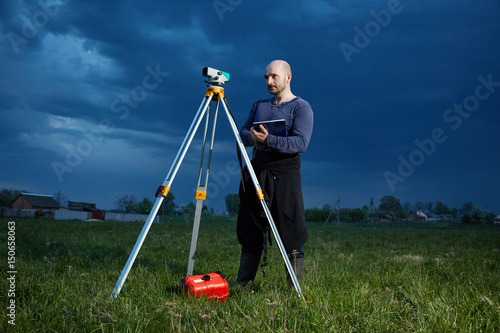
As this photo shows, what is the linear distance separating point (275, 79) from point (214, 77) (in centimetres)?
70

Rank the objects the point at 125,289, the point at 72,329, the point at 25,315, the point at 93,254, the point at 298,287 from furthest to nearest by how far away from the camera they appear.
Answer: the point at 93,254
the point at 125,289
the point at 298,287
the point at 25,315
the point at 72,329

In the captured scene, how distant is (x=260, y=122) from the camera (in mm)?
3871

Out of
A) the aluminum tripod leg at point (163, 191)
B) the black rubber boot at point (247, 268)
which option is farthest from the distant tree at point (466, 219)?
the aluminum tripod leg at point (163, 191)

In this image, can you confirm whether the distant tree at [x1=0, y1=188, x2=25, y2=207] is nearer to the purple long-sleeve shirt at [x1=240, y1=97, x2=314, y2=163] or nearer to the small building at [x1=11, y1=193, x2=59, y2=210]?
the small building at [x1=11, y1=193, x2=59, y2=210]

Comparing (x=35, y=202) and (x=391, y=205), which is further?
(x=35, y=202)

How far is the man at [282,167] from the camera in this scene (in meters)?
3.74


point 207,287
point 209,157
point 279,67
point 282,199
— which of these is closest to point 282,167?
point 282,199

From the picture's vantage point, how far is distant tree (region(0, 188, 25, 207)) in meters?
62.7

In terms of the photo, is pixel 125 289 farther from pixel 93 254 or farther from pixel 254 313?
pixel 93 254

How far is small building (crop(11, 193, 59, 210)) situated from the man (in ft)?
216

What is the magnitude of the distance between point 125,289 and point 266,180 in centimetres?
199

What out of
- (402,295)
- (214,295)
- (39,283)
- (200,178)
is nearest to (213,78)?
(200,178)

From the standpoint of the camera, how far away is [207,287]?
336 cm

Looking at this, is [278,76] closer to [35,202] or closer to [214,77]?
[214,77]
